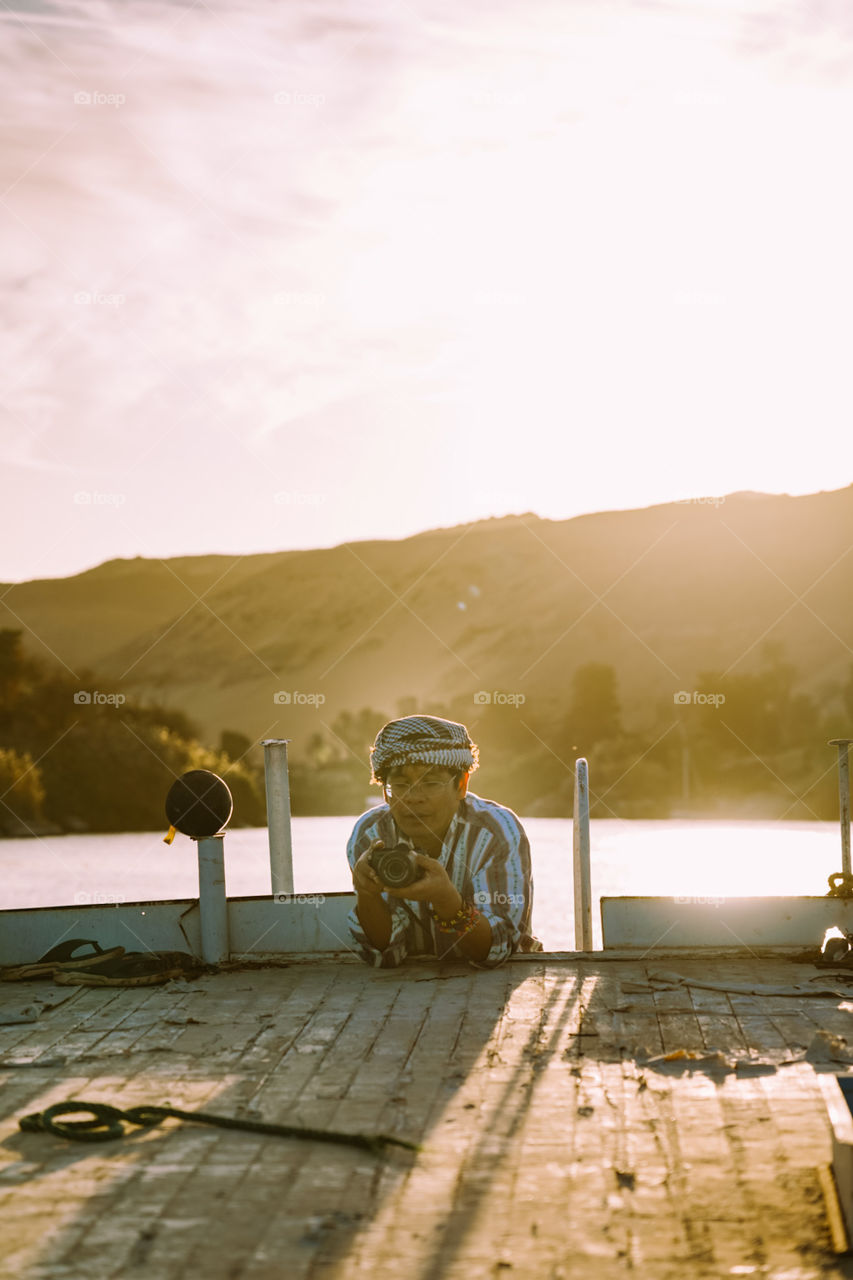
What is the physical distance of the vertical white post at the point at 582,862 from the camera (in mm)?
7367

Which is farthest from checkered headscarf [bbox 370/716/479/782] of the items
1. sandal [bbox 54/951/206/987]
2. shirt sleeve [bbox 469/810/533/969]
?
sandal [bbox 54/951/206/987]

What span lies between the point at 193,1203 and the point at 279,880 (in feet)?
13.8

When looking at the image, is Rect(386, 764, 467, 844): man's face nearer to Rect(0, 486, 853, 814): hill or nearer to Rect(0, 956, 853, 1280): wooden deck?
Rect(0, 956, 853, 1280): wooden deck

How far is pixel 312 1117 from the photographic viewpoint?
420cm

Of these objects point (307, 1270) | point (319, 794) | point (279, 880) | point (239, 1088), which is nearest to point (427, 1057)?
point (239, 1088)

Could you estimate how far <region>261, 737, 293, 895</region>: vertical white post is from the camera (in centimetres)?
755

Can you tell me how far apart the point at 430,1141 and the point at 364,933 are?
2.64 metres

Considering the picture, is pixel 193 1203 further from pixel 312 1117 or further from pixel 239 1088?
pixel 239 1088

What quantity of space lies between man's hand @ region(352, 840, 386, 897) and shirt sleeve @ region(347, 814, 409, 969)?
0.93 ft

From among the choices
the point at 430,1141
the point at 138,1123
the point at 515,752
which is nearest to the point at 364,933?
the point at 138,1123

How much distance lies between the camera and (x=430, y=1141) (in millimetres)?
3936

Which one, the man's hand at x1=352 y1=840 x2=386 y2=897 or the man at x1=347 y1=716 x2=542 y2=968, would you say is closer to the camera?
the man's hand at x1=352 y1=840 x2=386 y2=897

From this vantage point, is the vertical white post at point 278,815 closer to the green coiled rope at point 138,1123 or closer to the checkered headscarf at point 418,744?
the checkered headscarf at point 418,744

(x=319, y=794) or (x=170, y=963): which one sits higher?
(x=170, y=963)
